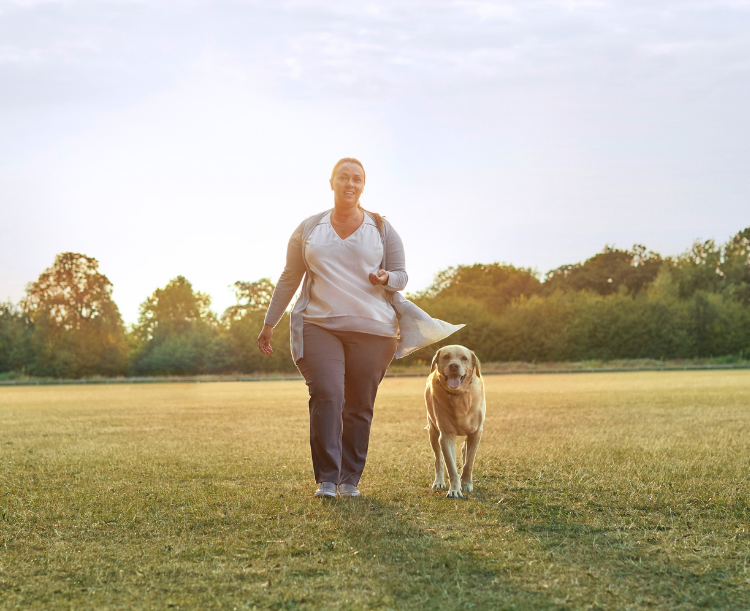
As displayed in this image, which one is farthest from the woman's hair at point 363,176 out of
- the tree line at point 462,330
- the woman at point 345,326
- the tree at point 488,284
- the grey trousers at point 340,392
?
the tree at point 488,284

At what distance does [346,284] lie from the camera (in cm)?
512

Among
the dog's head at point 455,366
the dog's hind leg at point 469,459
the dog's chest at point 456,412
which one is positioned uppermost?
the dog's head at point 455,366

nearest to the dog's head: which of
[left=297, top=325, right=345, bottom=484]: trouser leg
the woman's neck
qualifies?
[left=297, top=325, right=345, bottom=484]: trouser leg

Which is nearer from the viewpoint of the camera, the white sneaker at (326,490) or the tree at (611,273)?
the white sneaker at (326,490)

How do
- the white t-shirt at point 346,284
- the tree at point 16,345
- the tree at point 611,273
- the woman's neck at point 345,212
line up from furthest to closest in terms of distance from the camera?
the tree at point 611,273, the tree at point 16,345, the woman's neck at point 345,212, the white t-shirt at point 346,284

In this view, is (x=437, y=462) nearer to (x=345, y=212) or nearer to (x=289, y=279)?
(x=289, y=279)

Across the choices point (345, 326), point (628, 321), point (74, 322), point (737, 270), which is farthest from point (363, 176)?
point (737, 270)

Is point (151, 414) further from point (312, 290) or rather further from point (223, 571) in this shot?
point (223, 571)

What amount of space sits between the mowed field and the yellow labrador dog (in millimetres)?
205

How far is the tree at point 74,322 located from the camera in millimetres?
54875

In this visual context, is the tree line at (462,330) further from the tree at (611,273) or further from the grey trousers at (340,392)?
the grey trousers at (340,392)

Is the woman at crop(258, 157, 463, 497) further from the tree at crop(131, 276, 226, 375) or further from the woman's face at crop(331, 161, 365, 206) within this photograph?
the tree at crop(131, 276, 226, 375)

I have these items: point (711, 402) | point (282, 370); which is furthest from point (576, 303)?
point (711, 402)

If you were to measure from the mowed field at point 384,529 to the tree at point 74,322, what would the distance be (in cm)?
4955
